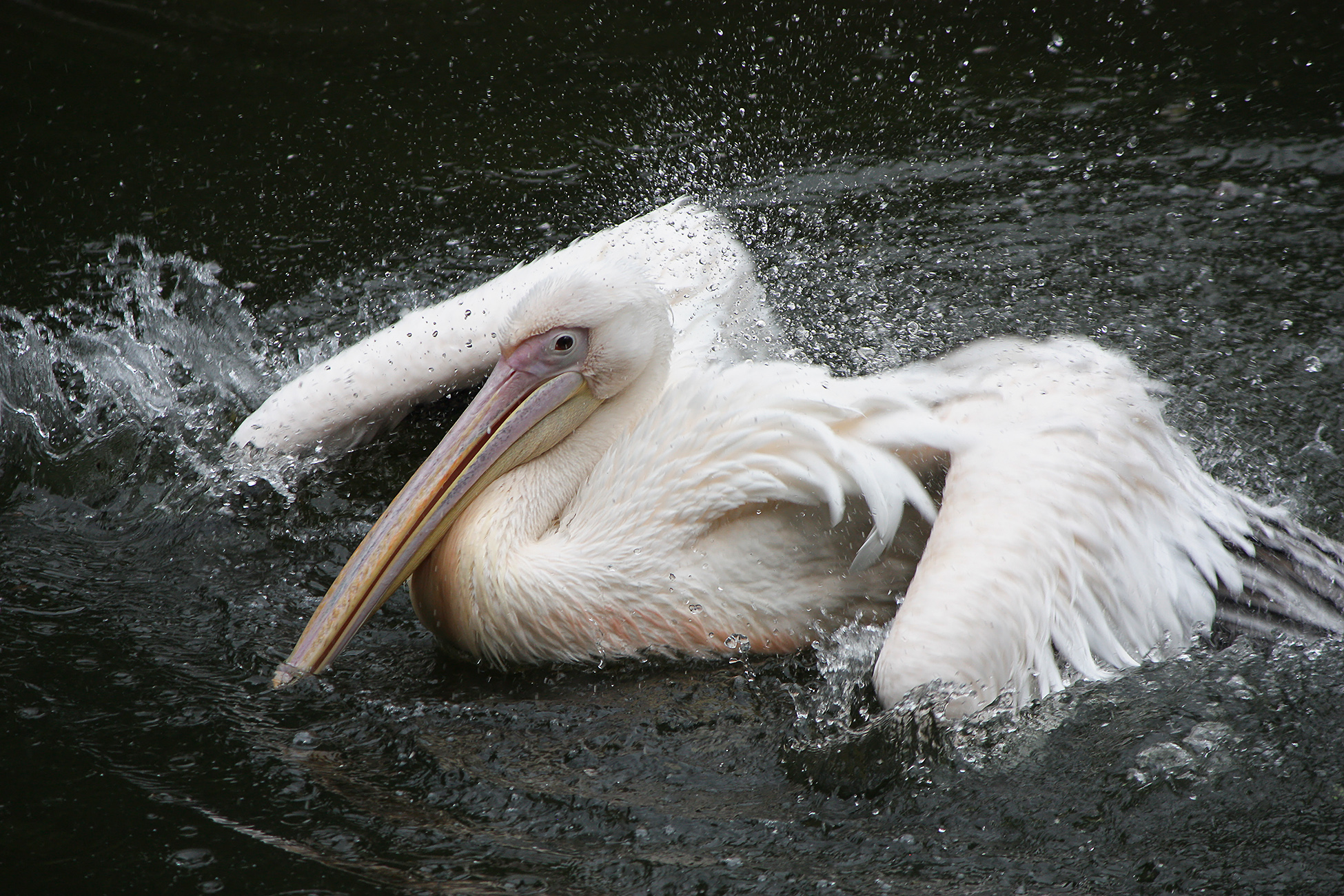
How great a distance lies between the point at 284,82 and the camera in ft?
18.5

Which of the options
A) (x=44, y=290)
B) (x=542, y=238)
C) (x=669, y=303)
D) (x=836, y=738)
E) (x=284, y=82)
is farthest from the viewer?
(x=284, y=82)

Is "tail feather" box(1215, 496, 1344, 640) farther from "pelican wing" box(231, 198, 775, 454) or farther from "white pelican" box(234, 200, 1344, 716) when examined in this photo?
"pelican wing" box(231, 198, 775, 454)

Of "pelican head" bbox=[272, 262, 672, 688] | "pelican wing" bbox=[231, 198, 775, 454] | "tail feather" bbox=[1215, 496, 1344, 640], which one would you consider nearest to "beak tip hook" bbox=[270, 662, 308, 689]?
"pelican head" bbox=[272, 262, 672, 688]

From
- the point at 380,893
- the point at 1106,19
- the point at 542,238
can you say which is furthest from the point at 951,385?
the point at 1106,19

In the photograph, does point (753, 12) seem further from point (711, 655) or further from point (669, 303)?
point (711, 655)

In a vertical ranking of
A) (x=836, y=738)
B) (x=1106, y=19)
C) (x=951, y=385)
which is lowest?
(x=836, y=738)

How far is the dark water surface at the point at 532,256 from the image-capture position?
2.19m

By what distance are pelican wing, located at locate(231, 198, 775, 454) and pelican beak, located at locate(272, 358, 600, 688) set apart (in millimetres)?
449

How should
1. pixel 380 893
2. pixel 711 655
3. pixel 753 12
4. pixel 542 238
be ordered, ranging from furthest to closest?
pixel 753 12 → pixel 542 238 → pixel 711 655 → pixel 380 893

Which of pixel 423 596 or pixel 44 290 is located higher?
pixel 44 290

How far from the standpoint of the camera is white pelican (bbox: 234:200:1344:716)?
7.93 feet

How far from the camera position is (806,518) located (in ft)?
8.52

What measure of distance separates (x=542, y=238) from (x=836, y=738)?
2.73 m

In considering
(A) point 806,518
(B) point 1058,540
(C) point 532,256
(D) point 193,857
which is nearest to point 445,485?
(A) point 806,518
